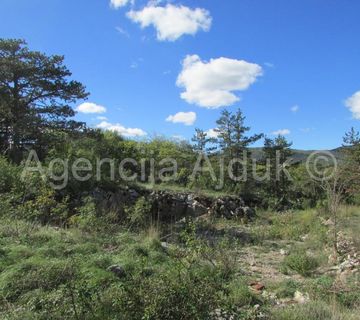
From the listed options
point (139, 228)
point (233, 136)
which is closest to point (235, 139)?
point (233, 136)

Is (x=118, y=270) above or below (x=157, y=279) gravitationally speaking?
below

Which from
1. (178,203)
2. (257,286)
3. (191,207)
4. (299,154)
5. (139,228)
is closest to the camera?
(257,286)

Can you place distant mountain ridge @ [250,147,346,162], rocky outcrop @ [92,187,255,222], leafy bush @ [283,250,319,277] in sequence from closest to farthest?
leafy bush @ [283,250,319,277], rocky outcrop @ [92,187,255,222], distant mountain ridge @ [250,147,346,162]

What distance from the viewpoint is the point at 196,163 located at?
22.5m

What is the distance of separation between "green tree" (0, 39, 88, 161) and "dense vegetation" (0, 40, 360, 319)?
43mm

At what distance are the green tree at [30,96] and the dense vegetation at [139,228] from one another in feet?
0.14

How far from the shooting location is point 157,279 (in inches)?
159

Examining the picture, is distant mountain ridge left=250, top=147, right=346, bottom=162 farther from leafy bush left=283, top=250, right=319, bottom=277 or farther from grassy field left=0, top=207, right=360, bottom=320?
leafy bush left=283, top=250, right=319, bottom=277

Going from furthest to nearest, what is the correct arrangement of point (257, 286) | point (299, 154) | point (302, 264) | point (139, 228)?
point (299, 154), point (139, 228), point (302, 264), point (257, 286)

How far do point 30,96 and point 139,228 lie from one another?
8.57 m

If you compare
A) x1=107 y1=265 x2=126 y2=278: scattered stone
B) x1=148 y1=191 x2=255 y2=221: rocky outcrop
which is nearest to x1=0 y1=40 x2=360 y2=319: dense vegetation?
x1=107 y1=265 x2=126 y2=278: scattered stone

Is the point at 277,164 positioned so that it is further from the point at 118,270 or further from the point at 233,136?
the point at 118,270

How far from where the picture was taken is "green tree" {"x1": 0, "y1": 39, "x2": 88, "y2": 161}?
15.4 metres

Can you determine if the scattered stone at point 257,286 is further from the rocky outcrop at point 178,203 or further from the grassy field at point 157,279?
the rocky outcrop at point 178,203
